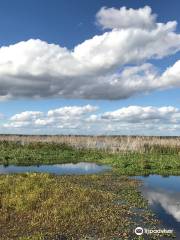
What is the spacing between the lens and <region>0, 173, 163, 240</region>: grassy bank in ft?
59.3

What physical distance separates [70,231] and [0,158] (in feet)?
123

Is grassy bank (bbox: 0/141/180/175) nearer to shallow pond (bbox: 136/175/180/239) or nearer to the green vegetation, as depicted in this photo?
shallow pond (bbox: 136/175/180/239)

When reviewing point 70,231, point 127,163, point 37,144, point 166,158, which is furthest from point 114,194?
point 37,144

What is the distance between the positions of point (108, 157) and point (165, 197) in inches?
1044

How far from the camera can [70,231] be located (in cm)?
1827

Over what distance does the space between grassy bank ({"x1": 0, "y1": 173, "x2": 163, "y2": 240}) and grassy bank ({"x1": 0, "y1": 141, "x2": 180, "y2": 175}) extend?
14.6 m

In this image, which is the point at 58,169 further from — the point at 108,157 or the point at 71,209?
the point at 71,209

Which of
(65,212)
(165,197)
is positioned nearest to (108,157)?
(165,197)

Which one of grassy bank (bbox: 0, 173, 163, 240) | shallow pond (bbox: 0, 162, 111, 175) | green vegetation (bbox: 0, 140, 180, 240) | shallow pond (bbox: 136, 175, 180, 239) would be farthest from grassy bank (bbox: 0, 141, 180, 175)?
grassy bank (bbox: 0, 173, 163, 240)

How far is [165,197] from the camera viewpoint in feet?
92.1

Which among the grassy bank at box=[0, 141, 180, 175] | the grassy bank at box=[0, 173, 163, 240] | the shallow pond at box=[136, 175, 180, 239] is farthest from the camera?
the grassy bank at box=[0, 141, 180, 175]

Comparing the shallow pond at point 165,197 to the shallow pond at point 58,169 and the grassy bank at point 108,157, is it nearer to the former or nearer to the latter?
the grassy bank at point 108,157

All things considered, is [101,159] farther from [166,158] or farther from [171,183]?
[171,183]

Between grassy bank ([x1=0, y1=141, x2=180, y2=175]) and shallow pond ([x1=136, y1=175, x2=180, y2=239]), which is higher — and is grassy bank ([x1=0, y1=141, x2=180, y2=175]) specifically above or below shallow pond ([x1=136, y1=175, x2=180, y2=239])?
above
